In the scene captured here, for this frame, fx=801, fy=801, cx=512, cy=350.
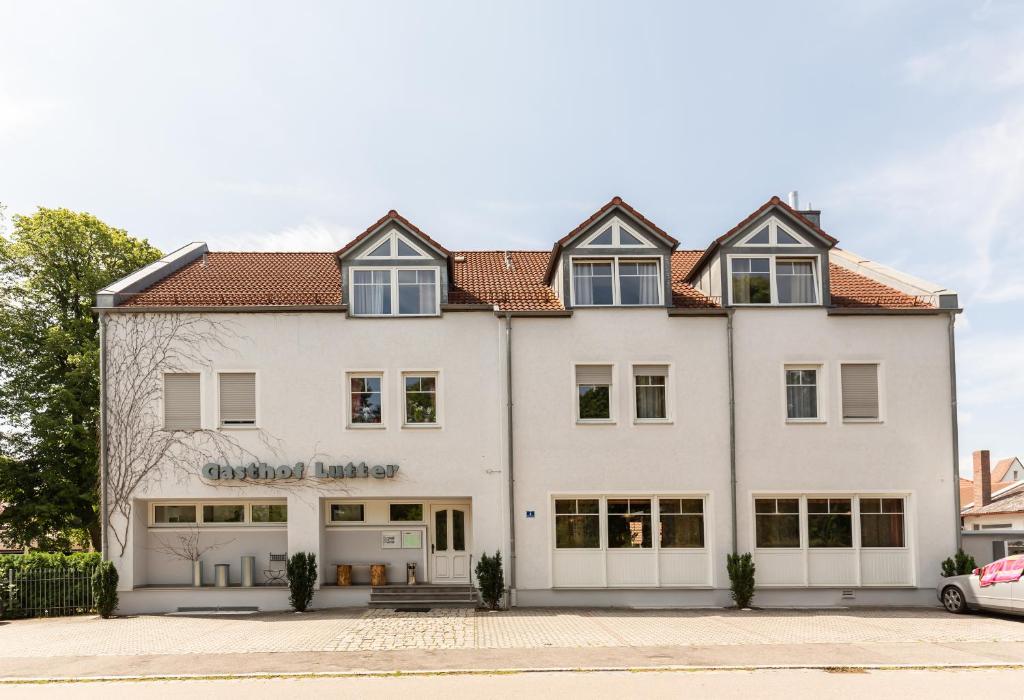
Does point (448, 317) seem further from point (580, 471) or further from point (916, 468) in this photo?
point (916, 468)

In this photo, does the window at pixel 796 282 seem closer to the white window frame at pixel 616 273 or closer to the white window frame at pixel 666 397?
the white window frame at pixel 616 273

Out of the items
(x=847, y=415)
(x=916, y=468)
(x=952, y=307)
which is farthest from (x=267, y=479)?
(x=952, y=307)

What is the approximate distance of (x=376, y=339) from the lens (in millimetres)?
21797

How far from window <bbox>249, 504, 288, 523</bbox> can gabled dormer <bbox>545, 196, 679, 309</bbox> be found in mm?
9833

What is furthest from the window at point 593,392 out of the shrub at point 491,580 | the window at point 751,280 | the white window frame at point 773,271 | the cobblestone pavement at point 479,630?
the cobblestone pavement at point 479,630

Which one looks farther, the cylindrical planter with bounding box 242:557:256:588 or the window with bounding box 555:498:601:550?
the cylindrical planter with bounding box 242:557:256:588

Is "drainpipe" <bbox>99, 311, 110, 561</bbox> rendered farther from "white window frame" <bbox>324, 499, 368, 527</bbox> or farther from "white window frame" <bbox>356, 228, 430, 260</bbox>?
"white window frame" <bbox>356, 228, 430, 260</bbox>

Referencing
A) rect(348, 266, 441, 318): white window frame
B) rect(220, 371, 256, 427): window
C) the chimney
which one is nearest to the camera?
rect(220, 371, 256, 427): window

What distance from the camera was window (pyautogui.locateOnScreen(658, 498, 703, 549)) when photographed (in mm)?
21312

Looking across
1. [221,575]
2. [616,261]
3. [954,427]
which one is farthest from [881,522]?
[221,575]

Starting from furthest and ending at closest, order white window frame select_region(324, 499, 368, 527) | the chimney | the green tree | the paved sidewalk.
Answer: the chimney, the green tree, white window frame select_region(324, 499, 368, 527), the paved sidewalk

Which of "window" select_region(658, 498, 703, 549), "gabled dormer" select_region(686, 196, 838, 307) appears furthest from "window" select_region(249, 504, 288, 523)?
"gabled dormer" select_region(686, 196, 838, 307)

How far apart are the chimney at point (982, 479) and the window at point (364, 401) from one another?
136 ft

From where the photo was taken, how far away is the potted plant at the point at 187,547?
72.6 ft
